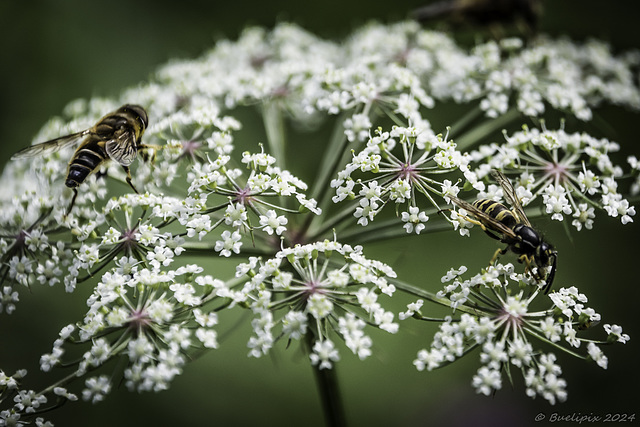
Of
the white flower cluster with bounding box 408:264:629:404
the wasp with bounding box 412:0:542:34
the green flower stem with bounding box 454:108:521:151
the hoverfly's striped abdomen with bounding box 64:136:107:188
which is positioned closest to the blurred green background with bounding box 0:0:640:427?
the green flower stem with bounding box 454:108:521:151

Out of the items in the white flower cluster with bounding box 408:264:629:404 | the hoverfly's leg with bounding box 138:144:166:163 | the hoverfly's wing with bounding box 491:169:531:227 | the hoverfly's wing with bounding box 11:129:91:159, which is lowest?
the white flower cluster with bounding box 408:264:629:404

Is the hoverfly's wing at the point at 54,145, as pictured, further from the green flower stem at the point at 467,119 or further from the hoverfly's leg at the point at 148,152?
the green flower stem at the point at 467,119

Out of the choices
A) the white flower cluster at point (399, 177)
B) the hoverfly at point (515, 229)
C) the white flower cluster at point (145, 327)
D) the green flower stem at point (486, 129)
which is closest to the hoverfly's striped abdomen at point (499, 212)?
the hoverfly at point (515, 229)

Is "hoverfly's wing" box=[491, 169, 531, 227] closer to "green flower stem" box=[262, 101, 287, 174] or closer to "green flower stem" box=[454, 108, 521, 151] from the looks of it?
"green flower stem" box=[454, 108, 521, 151]

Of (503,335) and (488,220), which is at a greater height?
(488,220)

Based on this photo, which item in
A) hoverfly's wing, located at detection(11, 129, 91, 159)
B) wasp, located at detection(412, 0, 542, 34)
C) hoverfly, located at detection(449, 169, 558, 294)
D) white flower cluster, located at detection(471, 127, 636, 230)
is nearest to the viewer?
hoverfly, located at detection(449, 169, 558, 294)

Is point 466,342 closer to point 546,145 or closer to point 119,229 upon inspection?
point 546,145

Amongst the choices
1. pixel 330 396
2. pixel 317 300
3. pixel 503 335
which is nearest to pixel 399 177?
pixel 317 300

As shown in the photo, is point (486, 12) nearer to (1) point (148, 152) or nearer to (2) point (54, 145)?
(1) point (148, 152)

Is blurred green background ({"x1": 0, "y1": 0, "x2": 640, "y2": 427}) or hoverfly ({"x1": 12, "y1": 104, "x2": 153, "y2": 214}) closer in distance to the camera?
hoverfly ({"x1": 12, "y1": 104, "x2": 153, "y2": 214})
